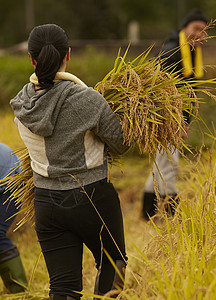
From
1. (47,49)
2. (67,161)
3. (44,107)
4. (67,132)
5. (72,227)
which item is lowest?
(72,227)

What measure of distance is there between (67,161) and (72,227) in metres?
0.33

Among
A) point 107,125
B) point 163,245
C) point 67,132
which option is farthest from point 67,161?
→ point 163,245

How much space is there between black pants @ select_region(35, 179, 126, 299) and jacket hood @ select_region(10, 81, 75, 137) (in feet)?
1.10

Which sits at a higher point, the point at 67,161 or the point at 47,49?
the point at 47,49

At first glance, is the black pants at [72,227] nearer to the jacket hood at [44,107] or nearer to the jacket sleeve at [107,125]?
the jacket sleeve at [107,125]

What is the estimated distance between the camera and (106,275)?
8.85 ft

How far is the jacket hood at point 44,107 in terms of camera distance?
241 cm

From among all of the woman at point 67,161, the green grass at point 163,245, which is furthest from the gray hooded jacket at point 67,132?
the green grass at point 163,245

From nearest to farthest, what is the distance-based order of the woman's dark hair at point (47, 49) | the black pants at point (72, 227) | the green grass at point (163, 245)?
the green grass at point (163, 245), the woman's dark hair at point (47, 49), the black pants at point (72, 227)

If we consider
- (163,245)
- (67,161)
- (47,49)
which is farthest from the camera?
(163,245)

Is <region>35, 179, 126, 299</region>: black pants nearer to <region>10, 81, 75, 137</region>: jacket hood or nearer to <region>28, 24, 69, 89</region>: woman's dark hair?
<region>10, 81, 75, 137</region>: jacket hood

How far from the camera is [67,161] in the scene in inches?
98.7

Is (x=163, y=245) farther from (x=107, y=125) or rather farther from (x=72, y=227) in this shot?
(x=107, y=125)

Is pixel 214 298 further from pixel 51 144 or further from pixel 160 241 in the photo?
pixel 51 144
